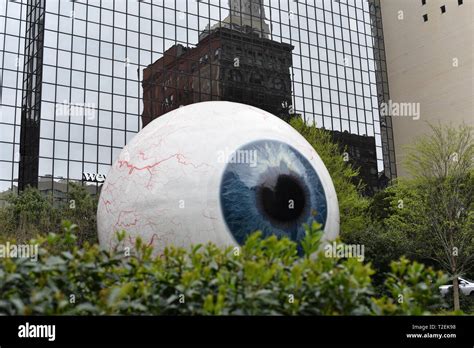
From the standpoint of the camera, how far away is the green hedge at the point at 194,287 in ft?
15.1

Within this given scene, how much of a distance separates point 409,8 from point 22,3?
4043cm

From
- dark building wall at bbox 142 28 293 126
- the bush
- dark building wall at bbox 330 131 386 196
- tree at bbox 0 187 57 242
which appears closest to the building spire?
dark building wall at bbox 142 28 293 126

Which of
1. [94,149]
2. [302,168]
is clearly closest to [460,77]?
[94,149]

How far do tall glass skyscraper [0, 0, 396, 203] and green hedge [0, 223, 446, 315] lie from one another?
1456 inches

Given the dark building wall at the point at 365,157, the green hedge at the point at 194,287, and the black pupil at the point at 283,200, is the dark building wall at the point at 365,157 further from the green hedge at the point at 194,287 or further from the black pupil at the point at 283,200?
the green hedge at the point at 194,287

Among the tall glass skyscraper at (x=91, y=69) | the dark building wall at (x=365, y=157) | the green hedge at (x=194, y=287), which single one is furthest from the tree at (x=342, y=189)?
the green hedge at (x=194, y=287)

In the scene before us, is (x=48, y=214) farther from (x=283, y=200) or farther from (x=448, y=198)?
(x=283, y=200)

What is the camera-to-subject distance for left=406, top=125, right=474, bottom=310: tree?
74.4ft

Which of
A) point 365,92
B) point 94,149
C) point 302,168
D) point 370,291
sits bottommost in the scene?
point 370,291

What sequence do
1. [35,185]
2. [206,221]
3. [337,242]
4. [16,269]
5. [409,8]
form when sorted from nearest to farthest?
1. [16,269]
2. [337,242]
3. [206,221]
4. [35,185]
5. [409,8]

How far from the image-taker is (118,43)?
44875 millimetres

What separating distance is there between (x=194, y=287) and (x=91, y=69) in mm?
40417

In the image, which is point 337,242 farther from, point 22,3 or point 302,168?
point 22,3

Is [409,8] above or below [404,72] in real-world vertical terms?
above
